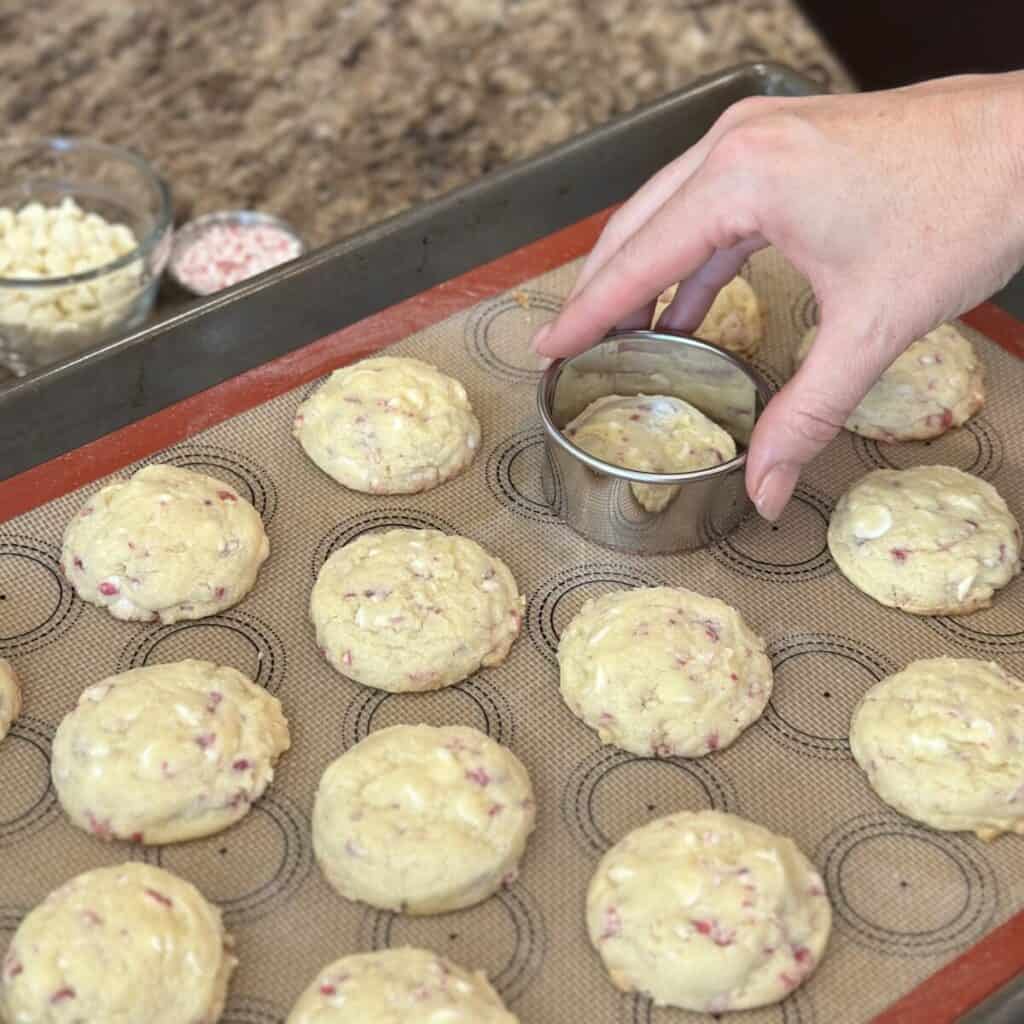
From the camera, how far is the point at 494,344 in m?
2.24

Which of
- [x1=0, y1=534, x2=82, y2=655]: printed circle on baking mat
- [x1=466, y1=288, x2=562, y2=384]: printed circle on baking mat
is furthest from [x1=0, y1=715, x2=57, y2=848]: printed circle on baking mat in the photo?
[x1=466, y1=288, x2=562, y2=384]: printed circle on baking mat

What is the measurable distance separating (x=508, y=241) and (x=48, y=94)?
160cm

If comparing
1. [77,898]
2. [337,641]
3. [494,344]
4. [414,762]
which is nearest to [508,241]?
[494,344]

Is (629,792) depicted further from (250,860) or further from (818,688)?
(250,860)

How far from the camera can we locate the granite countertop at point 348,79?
333cm

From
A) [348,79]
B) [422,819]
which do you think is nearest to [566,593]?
[422,819]

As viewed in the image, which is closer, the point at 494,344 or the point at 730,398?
the point at 730,398

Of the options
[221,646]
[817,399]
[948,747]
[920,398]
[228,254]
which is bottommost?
[228,254]

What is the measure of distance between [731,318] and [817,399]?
1.94 feet

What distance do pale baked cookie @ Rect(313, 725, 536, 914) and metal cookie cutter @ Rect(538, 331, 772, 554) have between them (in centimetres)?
39

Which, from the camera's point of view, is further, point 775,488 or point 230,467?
point 230,467

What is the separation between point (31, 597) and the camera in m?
1.89

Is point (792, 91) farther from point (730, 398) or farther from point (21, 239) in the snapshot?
point (21, 239)

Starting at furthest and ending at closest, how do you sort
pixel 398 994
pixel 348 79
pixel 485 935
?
pixel 348 79
pixel 485 935
pixel 398 994
